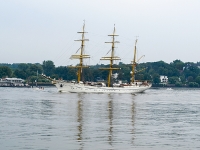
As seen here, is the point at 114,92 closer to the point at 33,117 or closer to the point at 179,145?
the point at 33,117

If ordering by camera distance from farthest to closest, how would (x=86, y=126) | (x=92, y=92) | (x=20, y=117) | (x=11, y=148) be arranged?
(x=92, y=92)
(x=20, y=117)
(x=86, y=126)
(x=11, y=148)

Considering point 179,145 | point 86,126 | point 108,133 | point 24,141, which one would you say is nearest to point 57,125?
point 86,126

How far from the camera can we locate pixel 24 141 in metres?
30.9

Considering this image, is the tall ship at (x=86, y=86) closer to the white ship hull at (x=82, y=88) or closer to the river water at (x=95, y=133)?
the white ship hull at (x=82, y=88)

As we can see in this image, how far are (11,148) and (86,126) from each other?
11.2 metres

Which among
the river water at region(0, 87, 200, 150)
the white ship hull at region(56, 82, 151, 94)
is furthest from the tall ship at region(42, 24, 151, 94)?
the river water at region(0, 87, 200, 150)

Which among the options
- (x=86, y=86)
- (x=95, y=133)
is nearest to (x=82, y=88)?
(x=86, y=86)

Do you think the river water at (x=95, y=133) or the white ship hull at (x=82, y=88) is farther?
the white ship hull at (x=82, y=88)

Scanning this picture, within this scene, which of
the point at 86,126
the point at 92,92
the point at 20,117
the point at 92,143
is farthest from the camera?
the point at 92,92

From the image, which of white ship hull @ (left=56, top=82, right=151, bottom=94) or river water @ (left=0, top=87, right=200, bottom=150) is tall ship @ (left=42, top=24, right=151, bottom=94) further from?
river water @ (left=0, top=87, right=200, bottom=150)

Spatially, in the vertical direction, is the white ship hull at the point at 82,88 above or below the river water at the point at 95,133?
above

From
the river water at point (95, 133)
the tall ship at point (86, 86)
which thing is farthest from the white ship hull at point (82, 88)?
the river water at point (95, 133)

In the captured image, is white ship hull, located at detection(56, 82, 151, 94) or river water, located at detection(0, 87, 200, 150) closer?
river water, located at detection(0, 87, 200, 150)

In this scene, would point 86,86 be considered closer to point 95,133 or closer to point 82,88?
point 82,88
